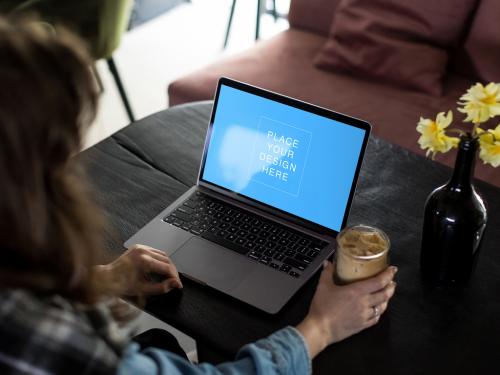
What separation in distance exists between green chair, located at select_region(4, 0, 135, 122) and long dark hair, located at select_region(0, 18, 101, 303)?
1532 mm

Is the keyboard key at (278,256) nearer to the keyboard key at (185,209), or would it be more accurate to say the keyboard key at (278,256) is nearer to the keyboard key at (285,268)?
the keyboard key at (285,268)

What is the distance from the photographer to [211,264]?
116 centimetres

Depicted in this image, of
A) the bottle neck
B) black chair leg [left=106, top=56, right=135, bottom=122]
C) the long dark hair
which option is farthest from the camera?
black chair leg [left=106, top=56, right=135, bottom=122]

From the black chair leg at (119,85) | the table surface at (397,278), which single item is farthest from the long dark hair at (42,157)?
the black chair leg at (119,85)

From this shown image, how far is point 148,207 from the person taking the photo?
1302 millimetres

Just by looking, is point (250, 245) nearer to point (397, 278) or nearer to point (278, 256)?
point (278, 256)

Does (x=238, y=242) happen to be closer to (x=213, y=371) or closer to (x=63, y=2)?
(x=213, y=371)

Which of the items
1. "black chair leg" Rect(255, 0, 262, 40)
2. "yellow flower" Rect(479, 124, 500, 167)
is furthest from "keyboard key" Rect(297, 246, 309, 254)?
"black chair leg" Rect(255, 0, 262, 40)

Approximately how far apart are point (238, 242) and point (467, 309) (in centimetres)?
40

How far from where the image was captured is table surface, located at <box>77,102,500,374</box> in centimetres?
101

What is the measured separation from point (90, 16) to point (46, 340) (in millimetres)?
1840

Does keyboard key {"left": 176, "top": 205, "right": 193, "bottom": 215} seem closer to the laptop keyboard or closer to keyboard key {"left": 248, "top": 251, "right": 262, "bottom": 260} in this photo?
the laptop keyboard

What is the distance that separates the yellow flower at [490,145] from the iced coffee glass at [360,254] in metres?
0.20

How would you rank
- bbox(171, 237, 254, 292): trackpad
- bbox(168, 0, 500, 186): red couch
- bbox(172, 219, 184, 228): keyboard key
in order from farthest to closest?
bbox(168, 0, 500, 186): red couch
bbox(172, 219, 184, 228): keyboard key
bbox(171, 237, 254, 292): trackpad
